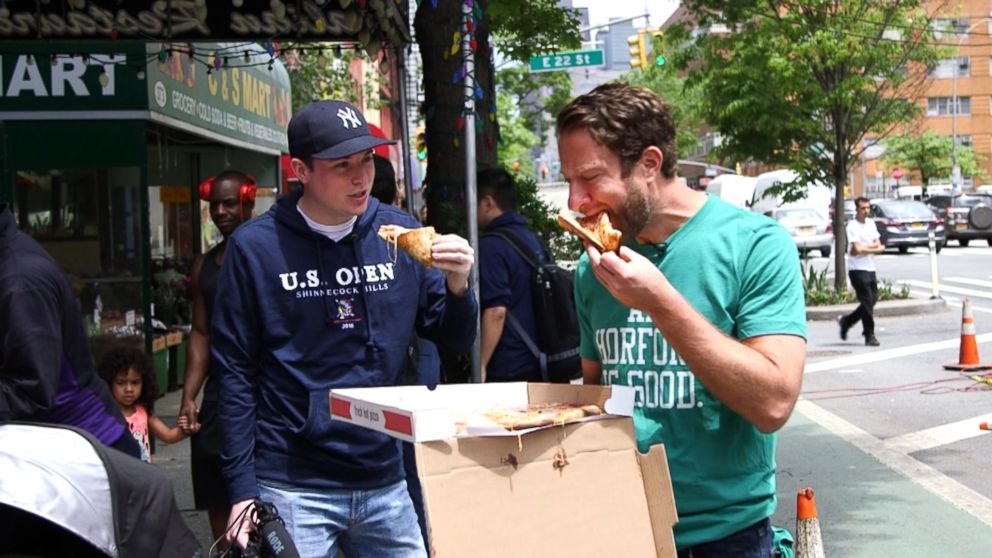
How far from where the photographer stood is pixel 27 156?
432 inches

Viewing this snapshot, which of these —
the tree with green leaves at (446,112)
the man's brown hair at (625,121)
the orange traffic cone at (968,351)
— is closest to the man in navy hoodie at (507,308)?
the tree with green leaves at (446,112)

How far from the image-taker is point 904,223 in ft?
129

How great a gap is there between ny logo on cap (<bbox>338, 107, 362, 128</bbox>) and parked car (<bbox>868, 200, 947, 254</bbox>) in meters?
37.3

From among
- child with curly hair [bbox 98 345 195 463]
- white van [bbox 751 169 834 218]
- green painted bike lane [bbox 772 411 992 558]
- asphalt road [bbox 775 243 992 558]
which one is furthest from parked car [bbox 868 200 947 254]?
child with curly hair [bbox 98 345 195 463]

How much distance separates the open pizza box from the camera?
8.23 feet

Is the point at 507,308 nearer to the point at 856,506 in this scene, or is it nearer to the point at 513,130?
the point at 856,506

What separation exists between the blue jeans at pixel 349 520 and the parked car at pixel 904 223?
122ft

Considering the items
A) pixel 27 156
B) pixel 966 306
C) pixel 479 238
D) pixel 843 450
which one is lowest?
pixel 843 450

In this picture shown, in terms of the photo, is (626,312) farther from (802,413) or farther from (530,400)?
(802,413)

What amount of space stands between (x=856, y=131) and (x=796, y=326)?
2165 centimetres

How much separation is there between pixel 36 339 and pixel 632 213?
2.04m

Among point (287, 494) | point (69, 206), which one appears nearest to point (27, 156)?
point (69, 206)

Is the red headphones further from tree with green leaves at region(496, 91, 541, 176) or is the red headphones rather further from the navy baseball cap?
tree with green leaves at region(496, 91, 541, 176)

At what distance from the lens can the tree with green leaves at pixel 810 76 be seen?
71.4 ft
